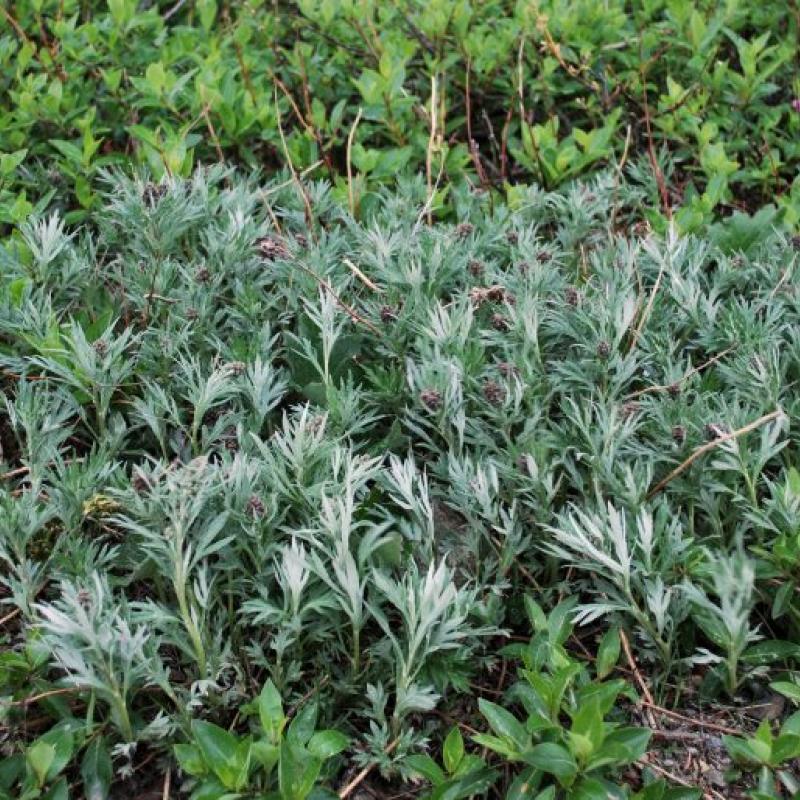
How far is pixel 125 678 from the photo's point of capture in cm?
240

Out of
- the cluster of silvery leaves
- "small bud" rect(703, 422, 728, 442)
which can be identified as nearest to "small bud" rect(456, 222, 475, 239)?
the cluster of silvery leaves

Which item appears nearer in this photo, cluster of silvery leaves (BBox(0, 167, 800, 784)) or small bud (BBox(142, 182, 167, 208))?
cluster of silvery leaves (BBox(0, 167, 800, 784))

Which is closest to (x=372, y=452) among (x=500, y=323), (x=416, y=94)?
(x=500, y=323)

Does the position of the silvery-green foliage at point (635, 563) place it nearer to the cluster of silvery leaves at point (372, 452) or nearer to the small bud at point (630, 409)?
the cluster of silvery leaves at point (372, 452)

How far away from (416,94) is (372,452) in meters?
2.38

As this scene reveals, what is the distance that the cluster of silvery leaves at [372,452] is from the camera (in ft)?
8.37

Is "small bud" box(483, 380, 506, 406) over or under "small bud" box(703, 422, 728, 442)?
over

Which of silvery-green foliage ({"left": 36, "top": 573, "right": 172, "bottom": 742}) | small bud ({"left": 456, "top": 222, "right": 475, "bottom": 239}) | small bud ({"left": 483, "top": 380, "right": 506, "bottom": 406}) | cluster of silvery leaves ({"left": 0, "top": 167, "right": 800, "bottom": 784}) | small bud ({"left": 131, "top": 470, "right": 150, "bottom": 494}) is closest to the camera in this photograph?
silvery-green foliage ({"left": 36, "top": 573, "right": 172, "bottom": 742})

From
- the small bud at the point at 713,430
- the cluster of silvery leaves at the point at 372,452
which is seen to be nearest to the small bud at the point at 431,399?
the cluster of silvery leaves at the point at 372,452

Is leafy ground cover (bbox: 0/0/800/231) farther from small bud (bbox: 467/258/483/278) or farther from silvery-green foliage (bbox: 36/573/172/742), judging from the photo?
silvery-green foliage (bbox: 36/573/172/742)

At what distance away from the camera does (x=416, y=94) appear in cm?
488

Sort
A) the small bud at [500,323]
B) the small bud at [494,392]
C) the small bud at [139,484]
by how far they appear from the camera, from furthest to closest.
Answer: the small bud at [500,323], the small bud at [494,392], the small bud at [139,484]

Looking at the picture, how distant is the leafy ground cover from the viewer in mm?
4289

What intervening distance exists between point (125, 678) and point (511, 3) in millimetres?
3863
